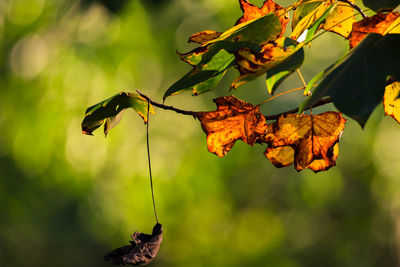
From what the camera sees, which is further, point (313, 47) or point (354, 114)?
point (313, 47)

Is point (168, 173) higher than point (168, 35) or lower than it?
lower

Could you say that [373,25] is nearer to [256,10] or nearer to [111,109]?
[256,10]

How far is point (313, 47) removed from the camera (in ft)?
8.34

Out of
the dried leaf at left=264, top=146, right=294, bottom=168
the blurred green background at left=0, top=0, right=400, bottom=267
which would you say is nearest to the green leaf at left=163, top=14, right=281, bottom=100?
the dried leaf at left=264, top=146, right=294, bottom=168

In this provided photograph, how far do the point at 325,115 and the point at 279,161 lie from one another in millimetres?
69

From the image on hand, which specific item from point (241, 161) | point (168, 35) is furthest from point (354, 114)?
point (168, 35)

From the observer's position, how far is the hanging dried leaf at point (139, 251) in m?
0.39

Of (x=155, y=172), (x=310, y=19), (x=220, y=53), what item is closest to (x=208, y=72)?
(x=220, y=53)

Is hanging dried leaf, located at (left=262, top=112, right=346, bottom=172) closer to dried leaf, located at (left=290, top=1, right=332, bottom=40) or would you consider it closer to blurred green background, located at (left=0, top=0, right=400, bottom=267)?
dried leaf, located at (left=290, top=1, right=332, bottom=40)

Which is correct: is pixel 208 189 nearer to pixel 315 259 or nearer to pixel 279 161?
pixel 315 259

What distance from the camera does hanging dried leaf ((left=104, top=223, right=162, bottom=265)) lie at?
39 cm

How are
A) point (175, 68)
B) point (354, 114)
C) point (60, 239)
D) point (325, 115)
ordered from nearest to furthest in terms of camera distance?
point (354, 114)
point (325, 115)
point (60, 239)
point (175, 68)

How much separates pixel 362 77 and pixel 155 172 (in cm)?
210

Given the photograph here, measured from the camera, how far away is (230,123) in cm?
44
